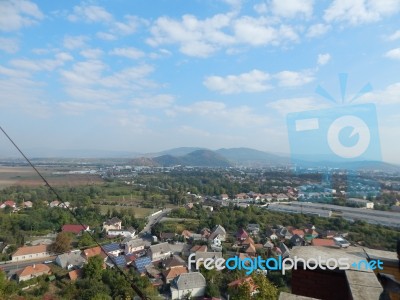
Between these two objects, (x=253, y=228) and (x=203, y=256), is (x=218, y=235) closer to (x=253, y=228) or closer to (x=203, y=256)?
(x=253, y=228)

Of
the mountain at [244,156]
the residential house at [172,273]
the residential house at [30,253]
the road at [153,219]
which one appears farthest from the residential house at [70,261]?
the mountain at [244,156]

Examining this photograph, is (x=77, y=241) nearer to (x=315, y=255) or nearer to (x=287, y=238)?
(x=287, y=238)

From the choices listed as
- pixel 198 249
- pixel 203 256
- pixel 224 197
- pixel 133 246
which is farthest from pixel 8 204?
pixel 224 197

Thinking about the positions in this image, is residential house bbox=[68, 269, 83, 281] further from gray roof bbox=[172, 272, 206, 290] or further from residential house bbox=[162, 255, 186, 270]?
gray roof bbox=[172, 272, 206, 290]

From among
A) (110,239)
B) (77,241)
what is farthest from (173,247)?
(77,241)

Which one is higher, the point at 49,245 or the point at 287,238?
the point at 49,245

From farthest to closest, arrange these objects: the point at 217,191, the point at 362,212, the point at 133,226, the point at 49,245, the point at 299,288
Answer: the point at 217,191 < the point at 133,226 < the point at 362,212 < the point at 49,245 < the point at 299,288
